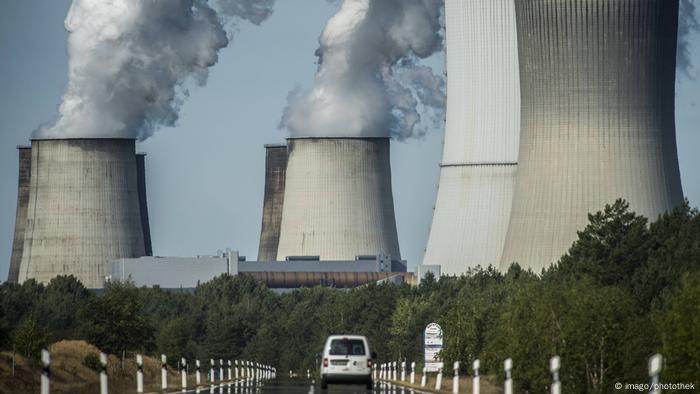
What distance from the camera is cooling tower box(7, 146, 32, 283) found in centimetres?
10069

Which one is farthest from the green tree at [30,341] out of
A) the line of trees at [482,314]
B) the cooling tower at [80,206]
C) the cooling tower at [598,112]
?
the cooling tower at [80,206]

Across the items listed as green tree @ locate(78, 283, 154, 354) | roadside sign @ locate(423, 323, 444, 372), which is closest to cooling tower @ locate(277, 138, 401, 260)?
green tree @ locate(78, 283, 154, 354)

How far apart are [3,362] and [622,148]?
1214 inches

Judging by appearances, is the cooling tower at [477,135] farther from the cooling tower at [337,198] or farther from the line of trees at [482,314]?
the cooling tower at [337,198]

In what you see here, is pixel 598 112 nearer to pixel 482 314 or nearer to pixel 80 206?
pixel 482 314

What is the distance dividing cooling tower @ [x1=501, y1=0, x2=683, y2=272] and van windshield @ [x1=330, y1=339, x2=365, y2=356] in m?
30.7

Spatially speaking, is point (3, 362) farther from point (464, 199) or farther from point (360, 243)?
point (360, 243)

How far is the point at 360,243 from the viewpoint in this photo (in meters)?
96.4

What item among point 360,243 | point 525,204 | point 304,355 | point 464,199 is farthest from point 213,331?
point 525,204

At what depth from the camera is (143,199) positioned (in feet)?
330

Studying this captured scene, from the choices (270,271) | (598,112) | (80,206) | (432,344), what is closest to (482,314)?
(432,344)

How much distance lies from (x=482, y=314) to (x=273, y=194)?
57684 millimetres

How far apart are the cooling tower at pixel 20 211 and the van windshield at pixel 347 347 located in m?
67.6

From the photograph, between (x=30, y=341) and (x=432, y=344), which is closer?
(x=432, y=344)
